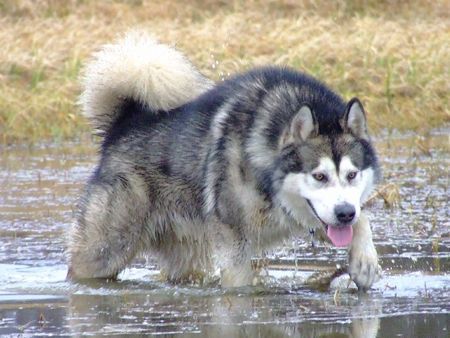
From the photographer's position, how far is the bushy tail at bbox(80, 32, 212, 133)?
7422 mm

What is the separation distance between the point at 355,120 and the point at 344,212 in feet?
1.97

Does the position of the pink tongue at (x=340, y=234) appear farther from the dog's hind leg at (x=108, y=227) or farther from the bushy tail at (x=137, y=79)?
the bushy tail at (x=137, y=79)

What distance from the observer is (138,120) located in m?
7.48

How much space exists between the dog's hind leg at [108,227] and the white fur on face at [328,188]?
113 cm

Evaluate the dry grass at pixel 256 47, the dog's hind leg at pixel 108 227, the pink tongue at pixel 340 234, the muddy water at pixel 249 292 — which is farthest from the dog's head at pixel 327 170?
the dry grass at pixel 256 47

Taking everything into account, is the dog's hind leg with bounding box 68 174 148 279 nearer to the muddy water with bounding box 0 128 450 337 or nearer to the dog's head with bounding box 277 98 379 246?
the muddy water with bounding box 0 128 450 337

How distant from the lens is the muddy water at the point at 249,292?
568 centimetres

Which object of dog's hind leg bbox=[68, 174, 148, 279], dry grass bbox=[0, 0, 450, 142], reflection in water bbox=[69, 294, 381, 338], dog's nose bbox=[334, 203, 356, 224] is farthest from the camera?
dry grass bbox=[0, 0, 450, 142]

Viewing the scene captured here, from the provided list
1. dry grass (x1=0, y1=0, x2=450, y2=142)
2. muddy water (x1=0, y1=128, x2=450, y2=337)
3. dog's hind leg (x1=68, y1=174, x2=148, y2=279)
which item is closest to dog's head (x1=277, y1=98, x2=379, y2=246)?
muddy water (x1=0, y1=128, x2=450, y2=337)

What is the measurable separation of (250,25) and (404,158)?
7.43 metres

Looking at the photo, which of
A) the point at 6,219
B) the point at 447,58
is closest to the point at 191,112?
the point at 6,219

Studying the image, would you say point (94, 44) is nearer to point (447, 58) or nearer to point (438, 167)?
point (447, 58)

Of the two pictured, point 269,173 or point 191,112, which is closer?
point 269,173

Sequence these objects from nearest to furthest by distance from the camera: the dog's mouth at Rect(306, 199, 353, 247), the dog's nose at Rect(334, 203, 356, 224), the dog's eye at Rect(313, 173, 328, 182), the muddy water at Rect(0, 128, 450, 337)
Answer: the muddy water at Rect(0, 128, 450, 337), the dog's nose at Rect(334, 203, 356, 224), the dog's eye at Rect(313, 173, 328, 182), the dog's mouth at Rect(306, 199, 353, 247)
